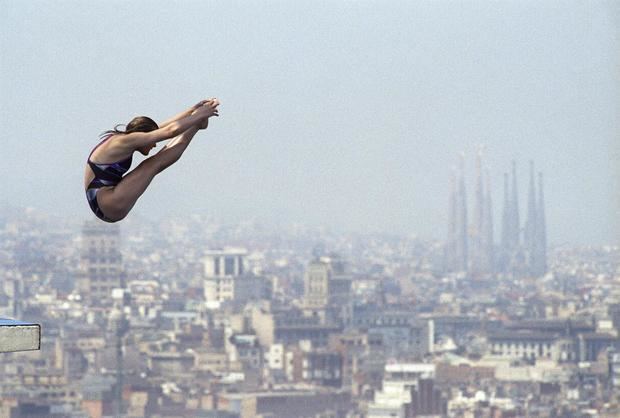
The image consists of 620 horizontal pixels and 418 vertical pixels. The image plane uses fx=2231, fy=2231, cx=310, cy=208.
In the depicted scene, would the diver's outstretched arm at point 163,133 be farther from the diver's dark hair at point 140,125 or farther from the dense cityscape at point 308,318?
the dense cityscape at point 308,318

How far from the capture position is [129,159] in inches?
138

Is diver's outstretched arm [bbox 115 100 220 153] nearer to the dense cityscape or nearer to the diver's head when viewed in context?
the diver's head

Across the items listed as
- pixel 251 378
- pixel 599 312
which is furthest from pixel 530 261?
pixel 251 378

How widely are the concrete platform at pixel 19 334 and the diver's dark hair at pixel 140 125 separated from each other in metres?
0.33

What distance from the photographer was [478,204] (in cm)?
6450

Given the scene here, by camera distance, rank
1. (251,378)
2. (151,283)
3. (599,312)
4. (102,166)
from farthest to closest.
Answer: (151,283) → (599,312) → (251,378) → (102,166)

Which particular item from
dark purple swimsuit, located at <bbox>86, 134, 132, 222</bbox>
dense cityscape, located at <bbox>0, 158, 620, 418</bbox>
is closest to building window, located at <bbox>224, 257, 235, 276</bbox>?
dense cityscape, located at <bbox>0, 158, 620, 418</bbox>

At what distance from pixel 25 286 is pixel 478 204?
47.1 feet

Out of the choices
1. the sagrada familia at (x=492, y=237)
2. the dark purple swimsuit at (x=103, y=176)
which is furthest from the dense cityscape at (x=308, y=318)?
the dark purple swimsuit at (x=103, y=176)

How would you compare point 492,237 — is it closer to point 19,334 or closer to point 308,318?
point 308,318

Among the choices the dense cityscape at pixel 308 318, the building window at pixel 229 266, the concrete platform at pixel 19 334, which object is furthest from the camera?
the building window at pixel 229 266

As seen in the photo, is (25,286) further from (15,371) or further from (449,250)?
(449,250)

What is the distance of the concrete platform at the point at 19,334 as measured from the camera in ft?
11.0

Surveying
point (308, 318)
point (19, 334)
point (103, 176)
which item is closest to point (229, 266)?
point (308, 318)
